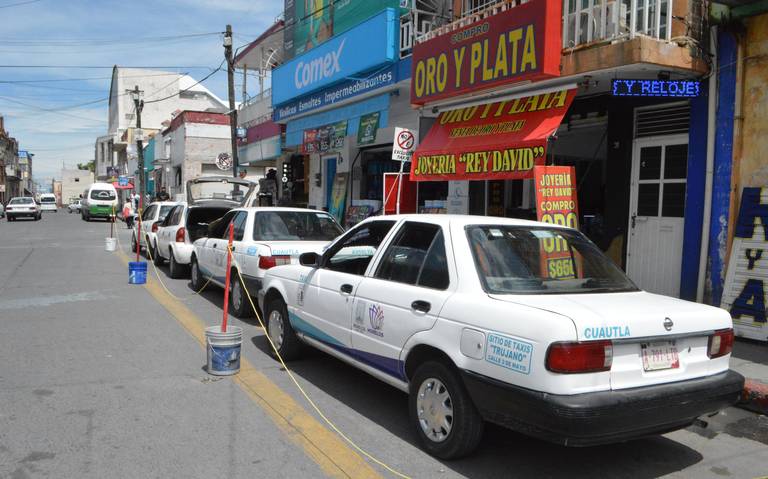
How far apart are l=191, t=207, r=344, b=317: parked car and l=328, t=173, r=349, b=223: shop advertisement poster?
8.46 metres

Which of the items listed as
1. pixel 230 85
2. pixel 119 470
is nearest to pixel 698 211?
pixel 119 470

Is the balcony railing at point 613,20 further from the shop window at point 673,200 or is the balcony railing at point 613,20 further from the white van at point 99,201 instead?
the white van at point 99,201

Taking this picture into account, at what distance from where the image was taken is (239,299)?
8.50 metres

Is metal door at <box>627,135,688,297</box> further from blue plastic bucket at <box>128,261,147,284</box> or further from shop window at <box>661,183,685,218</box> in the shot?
blue plastic bucket at <box>128,261,147,284</box>

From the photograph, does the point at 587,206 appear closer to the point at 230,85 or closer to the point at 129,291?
the point at 129,291

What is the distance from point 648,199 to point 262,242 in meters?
5.72

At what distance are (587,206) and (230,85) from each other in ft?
50.5

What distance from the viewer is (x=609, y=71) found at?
27.0 ft

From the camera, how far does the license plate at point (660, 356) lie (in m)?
3.59

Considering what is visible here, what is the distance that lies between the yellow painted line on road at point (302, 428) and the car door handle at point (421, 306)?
107cm

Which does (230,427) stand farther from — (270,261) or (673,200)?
(673,200)

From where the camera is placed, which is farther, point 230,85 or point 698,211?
point 230,85

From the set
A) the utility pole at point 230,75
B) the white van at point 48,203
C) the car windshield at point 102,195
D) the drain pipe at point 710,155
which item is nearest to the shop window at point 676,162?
the drain pipe at point 710,155

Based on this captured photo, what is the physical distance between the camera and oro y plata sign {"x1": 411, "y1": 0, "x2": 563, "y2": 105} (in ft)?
29.0
